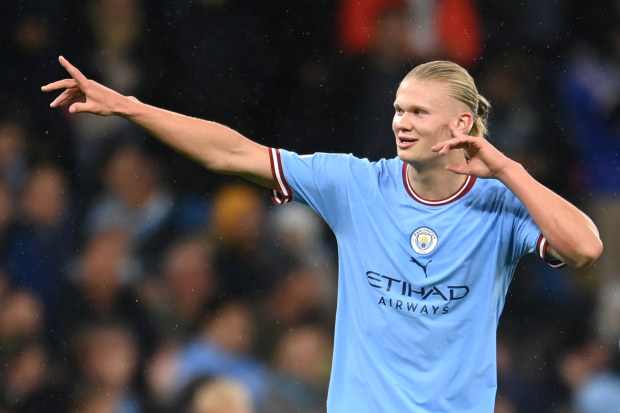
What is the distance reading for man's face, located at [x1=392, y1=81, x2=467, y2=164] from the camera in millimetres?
2332

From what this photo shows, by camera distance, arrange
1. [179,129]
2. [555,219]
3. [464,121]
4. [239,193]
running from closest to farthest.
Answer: [555,219]
[179,129]
[464,121]
[239,193]

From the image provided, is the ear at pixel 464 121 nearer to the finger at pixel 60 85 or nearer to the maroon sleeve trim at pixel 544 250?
the maroon sleeve trim at pixel 544 250

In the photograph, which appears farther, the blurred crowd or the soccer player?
the blurred crowd

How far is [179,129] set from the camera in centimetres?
232

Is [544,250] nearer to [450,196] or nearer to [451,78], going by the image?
[450,196]

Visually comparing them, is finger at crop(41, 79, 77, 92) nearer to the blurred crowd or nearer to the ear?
the ear

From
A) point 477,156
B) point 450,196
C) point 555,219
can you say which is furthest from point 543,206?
point 450,196

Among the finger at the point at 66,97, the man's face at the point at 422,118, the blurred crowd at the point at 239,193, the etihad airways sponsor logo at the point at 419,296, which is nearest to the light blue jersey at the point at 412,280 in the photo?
the etihad airways sponsor logo at the point at 419,296

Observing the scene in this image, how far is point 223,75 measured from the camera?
4.79m

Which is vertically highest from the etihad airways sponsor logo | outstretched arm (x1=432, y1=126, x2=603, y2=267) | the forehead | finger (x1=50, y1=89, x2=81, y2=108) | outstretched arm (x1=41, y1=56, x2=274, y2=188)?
the forehead

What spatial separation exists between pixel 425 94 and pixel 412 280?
415 mm

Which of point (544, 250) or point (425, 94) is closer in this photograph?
point (544, 250)

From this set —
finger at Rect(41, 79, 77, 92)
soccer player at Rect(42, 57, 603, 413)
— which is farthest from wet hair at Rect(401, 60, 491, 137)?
finger at Rect(41, 79, 77, 92)

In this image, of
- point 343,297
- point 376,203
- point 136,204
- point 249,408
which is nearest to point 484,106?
point 376,203
